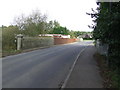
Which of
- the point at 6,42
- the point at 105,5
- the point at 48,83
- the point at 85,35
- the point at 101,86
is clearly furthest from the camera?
the point at 85,35

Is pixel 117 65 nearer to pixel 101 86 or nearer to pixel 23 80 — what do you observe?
pixel 101 86

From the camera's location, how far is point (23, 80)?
10.6 m

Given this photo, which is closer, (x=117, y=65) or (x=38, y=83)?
(x=38, y=83)

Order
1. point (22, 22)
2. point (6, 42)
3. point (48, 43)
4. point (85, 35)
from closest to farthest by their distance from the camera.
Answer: point (6, 42) → point (22, 22) → point (48, 43) → point (85, 35)

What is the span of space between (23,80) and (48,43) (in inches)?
1713

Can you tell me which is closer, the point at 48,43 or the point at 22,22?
the point at 22,22

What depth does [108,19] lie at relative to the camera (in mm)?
12180

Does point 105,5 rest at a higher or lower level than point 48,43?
higher

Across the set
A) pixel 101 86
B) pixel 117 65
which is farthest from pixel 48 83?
pixel 117 65

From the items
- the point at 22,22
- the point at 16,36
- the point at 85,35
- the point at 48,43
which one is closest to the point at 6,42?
the point at 16,36

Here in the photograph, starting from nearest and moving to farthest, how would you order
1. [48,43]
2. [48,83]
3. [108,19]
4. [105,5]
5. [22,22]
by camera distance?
[48,83] < [108,19] < [105,5] < [22,22] < [48,43]

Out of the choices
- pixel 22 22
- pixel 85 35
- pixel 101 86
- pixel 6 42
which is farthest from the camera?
pixel 85 35

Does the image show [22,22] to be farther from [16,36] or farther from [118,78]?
[118,78]

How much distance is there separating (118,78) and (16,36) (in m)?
25.1
